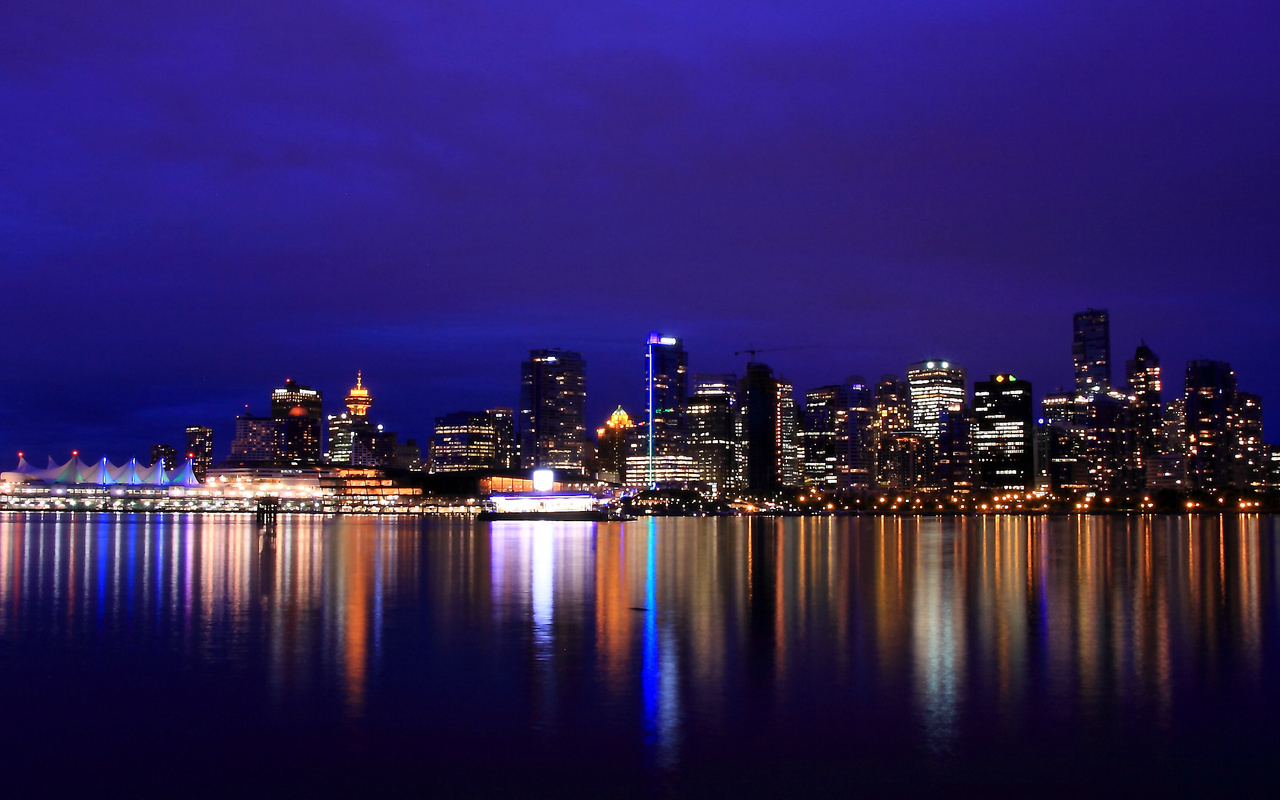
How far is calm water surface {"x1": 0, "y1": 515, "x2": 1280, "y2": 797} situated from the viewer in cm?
1462

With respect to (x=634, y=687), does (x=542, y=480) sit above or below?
above

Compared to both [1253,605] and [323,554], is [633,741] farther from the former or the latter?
[323,554]

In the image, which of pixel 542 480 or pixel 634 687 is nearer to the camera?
pixel 634 687

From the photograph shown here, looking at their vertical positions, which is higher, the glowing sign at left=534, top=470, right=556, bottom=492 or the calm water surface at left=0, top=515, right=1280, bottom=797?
the glowing sign at left=534, top=470, right=556, bottom=492

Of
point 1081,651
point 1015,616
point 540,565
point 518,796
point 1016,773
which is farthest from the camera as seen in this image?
point 540,565

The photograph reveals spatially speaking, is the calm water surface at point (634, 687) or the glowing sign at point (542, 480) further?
the glowing sign at point (542, 480)

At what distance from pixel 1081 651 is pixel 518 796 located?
52.2ft

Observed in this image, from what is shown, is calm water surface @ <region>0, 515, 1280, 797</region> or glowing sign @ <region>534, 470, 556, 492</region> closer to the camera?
calm water surface @ <region>0, 515, 1280, 797</region>

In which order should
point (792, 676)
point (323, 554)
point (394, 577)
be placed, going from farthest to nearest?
point (323, 554)
point (394, 577)
point (792, 676)

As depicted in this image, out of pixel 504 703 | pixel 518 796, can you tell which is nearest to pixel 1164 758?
pixel 518 796

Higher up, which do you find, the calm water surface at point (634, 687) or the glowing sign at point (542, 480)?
the glowing sign at point (542, 480)

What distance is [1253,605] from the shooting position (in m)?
35.7

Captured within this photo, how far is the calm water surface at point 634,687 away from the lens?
14625 mm

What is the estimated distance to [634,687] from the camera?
790 inches
